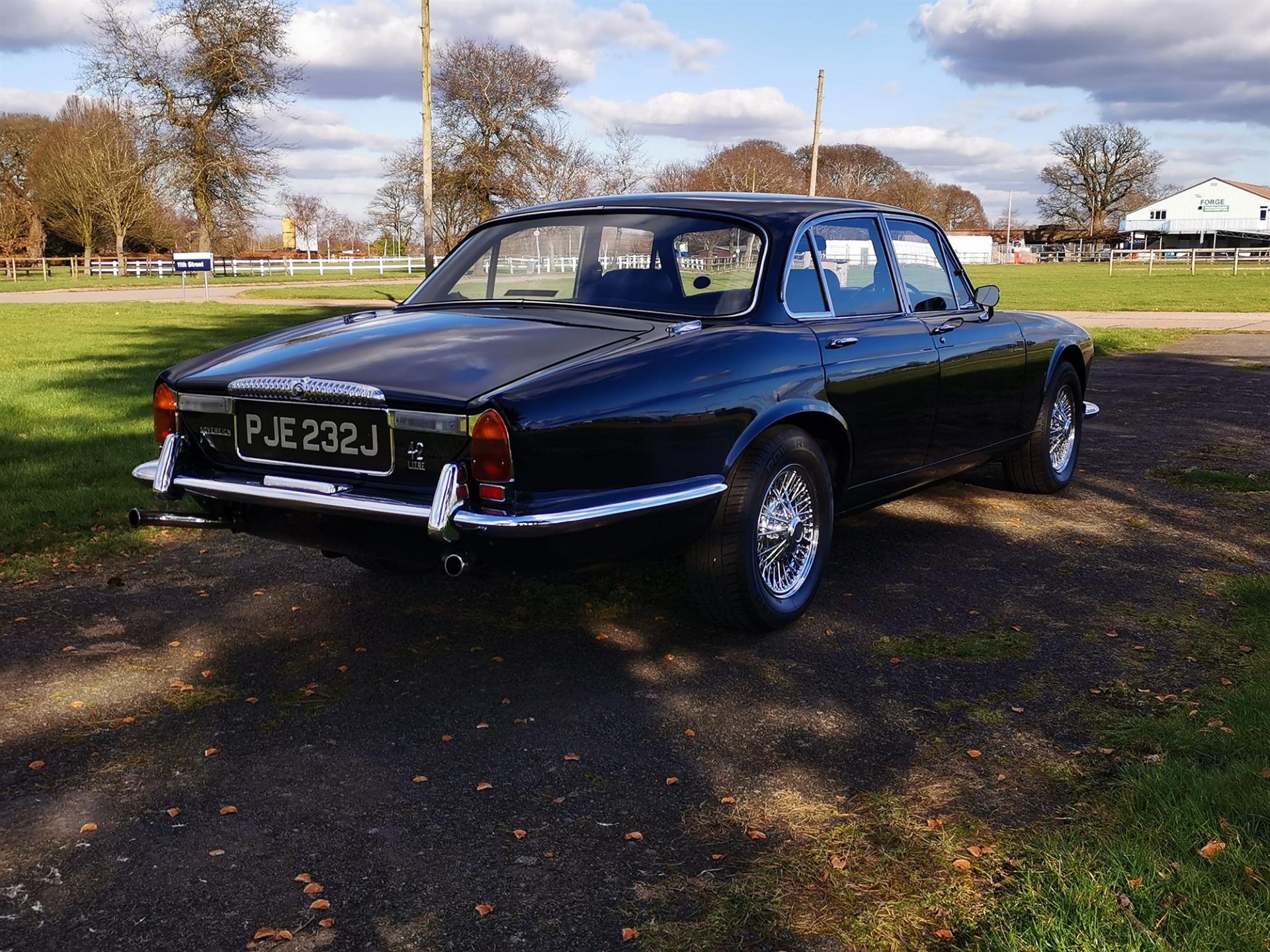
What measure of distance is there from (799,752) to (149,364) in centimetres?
1165

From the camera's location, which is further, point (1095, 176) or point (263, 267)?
point (1095, 176)

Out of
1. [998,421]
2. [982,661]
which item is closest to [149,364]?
[998,421]

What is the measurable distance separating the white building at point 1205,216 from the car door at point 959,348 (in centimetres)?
11224

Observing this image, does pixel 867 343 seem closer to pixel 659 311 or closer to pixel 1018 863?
pixel 659 311

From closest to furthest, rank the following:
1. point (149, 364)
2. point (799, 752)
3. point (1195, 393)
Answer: point (799, 752)
point (1195, 393)
point (149, 364)

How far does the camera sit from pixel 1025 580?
504cm

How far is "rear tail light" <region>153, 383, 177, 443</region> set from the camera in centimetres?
402

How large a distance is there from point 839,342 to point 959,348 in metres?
1.16

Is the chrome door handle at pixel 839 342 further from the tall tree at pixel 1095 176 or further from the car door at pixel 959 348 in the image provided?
the tall tree at pixel 1095 176

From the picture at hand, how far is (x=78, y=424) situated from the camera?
8969 mm

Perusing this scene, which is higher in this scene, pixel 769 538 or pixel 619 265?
pixel 619 265

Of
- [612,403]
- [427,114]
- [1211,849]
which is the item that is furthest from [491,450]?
[427,114]

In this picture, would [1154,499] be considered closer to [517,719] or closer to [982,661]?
[982,661]

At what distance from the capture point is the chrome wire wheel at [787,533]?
4.21 m
